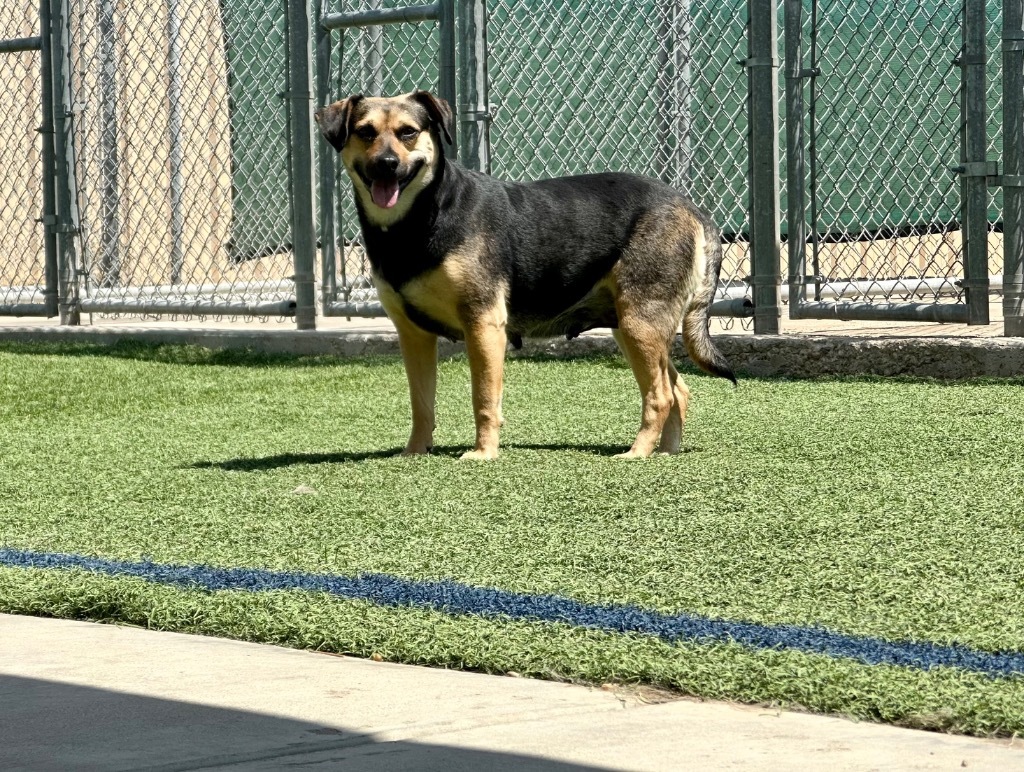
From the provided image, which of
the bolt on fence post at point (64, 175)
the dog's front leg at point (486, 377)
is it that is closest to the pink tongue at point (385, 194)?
the dog's front leg at point (486, 377)

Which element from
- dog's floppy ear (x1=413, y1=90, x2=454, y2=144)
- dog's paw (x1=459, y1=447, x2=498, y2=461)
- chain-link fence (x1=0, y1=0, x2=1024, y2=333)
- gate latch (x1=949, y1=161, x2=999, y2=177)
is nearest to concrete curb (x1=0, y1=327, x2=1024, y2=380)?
chain-link fence (x1=0, y1=0, x2=1024, y2=333)

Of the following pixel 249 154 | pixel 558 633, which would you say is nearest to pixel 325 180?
pixel 249 154

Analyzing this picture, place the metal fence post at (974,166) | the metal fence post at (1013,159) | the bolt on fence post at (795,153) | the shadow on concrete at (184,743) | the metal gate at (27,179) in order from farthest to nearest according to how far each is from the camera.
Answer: the metal gate at (27,179) → the bolt on fence post at (795,153) → the metal fence post at (974,166) → the metal fence post at (1013,159) → the shadow on concrete at (184,743)

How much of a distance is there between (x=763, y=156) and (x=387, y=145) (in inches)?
131

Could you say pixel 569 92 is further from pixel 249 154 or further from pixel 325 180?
pixel 249 154

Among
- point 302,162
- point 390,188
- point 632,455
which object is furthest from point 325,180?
point 632,455

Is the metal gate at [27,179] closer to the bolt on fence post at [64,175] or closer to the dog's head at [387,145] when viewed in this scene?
the bolt on fence post at [64,175]

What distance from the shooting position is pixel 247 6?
10.3 metres

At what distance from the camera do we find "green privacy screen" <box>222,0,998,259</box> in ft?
28.2

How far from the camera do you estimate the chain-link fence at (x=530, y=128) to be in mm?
8461

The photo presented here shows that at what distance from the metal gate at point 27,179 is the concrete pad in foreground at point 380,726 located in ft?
26.3

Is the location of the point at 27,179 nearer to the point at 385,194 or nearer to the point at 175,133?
the point at 175,133

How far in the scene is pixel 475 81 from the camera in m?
8.70

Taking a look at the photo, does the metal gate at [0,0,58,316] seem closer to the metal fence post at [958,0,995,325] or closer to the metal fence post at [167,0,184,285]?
the metal fence post at [167,0,184,285]
